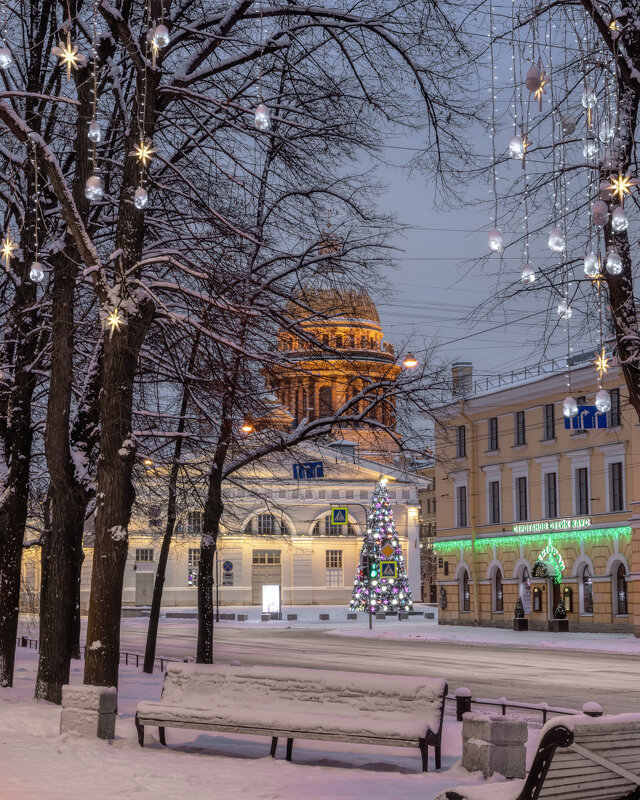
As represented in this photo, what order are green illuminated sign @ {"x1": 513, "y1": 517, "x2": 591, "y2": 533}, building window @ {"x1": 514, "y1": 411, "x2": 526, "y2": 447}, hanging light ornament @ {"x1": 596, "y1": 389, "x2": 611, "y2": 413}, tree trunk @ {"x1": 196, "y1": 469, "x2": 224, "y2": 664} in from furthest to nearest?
building window @ {"x1": 514, "y1": 411, "x2": 526, "y2": 447}
green illuminated sign @ {"x1": 513, "y1": 517, "x2": 591, "y2": 533}
tree trunk @ {"x1": 196, "y1": 469, "x2": 224, "y2": 664}
hanging light ornament @ {"x1": 596, "y1": 389, "x2": 611, "y2": 413}

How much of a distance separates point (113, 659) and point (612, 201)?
24.4ft

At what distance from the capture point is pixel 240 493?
87.5 m

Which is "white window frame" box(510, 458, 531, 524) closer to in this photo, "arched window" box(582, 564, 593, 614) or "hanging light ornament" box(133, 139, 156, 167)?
"arched window" box(582, 564, 593, 614)

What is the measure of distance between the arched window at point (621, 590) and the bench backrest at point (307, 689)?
36849 mm

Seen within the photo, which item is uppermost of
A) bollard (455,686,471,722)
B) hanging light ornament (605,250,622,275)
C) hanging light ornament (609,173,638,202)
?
hanging light ornament (609,173,638,202)

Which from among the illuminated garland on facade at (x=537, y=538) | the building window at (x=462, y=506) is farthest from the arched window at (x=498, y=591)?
A: the building window at (x=462, y=506)

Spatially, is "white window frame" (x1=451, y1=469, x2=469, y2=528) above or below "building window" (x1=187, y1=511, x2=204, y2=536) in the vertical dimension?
above

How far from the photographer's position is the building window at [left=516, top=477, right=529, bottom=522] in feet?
178

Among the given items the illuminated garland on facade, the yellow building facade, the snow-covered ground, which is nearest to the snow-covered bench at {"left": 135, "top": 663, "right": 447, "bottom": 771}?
the snow-covered ground

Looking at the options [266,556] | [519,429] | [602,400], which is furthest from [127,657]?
[266,556]

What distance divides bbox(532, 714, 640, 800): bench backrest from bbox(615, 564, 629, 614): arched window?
40636 millimetres

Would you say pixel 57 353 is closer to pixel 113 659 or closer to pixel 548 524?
pixel 113 659

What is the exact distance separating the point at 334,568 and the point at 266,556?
5.53m

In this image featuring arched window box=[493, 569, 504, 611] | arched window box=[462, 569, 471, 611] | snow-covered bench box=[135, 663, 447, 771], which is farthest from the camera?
arched window box=[462, 569, 471, 611]
